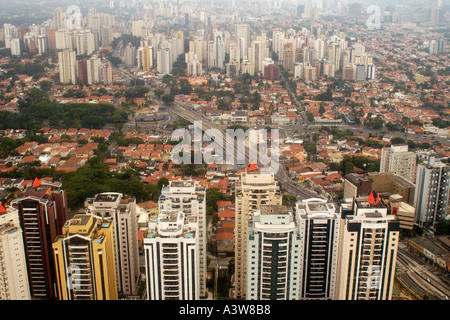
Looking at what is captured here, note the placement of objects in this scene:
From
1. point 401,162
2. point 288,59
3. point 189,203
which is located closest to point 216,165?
point 401,162

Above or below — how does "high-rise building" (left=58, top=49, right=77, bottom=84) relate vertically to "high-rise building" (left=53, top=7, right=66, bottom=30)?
below

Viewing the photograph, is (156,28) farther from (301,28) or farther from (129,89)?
(129,89)

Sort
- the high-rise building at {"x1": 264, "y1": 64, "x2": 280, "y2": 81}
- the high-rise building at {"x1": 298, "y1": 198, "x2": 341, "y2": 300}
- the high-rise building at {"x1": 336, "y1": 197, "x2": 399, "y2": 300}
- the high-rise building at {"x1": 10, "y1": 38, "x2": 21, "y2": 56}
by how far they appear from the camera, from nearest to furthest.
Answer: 1. the high-rise building at {"x1": 336, "y1": 197, "x2": 399, "y2": 300}
2. the high-rise building at {"x1": 298, "y1": 198, "x2": 341, "y2": 300}
3. the high-rise building at {"x1": 264, "y1": 64, "x2": 280, "y2": 81}
4. the high-rise building at {"x1": 10, "y1": 38, "x2": 21, "y2": 56}

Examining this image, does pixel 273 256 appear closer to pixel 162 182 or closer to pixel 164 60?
pixel 162 182

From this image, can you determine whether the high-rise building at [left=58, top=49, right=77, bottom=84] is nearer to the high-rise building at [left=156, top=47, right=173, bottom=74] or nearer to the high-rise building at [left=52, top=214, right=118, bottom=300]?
the high-rise building at [left=156, top=47, right=173, bottom=74]

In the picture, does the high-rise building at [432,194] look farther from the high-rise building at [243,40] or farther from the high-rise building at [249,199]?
the high-rise building at [243,40]

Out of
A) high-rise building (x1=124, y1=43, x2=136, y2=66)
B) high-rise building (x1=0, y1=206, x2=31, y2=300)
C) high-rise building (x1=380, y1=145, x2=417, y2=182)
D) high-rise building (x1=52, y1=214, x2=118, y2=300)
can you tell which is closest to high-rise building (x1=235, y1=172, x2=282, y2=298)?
high-rise building (x1=52, y1=214, x2=118, y2=300)

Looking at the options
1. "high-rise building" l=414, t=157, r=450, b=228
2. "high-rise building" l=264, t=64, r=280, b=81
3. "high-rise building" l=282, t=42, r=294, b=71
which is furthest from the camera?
"high-rise building" l=282, t=42, r=294, b=71

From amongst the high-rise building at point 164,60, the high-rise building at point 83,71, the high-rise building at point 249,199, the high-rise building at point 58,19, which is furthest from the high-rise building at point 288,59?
the high-rise building at point 249,199
